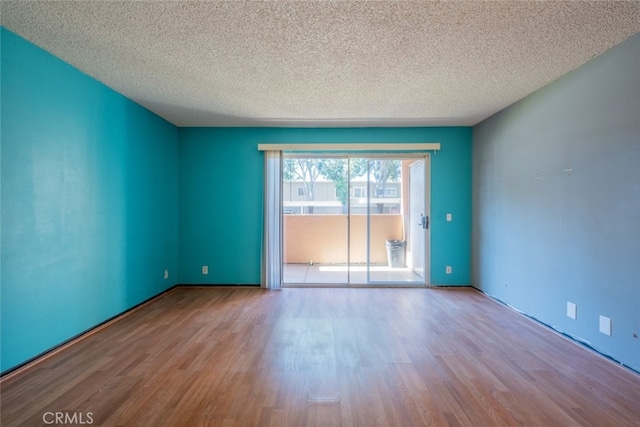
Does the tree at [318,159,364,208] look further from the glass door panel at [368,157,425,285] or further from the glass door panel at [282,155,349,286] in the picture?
the glass door panel at [368,157,425,285]

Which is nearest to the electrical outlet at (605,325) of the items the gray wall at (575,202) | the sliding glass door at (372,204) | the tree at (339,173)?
the gray wall at (575,202)

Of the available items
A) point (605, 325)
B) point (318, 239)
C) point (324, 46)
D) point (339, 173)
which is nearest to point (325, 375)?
point (605, 325)

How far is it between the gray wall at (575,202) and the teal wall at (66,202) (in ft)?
15.1

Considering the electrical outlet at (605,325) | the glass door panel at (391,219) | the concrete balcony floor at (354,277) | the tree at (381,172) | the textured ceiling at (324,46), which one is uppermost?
the textured ceiling at (324,46)

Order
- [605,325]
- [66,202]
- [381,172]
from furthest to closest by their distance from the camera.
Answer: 1. [381,172]
2. [66,202]
3. [605,325]

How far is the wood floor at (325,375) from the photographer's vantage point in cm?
174

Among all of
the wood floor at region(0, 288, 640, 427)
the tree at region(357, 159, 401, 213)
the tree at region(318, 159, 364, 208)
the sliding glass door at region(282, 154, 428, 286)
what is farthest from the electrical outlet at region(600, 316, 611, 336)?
the tree at region(318, 159, 364, 208)

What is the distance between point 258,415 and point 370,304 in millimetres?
2285

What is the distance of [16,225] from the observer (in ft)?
7.04

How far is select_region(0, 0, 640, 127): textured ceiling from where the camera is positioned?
185 centimetres

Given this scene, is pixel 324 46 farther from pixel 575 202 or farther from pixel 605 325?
pixel 605 325

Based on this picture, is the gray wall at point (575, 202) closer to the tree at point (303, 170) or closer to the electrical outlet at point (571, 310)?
the electrical outlet at point (571, 310)

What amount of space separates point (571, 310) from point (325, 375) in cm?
241

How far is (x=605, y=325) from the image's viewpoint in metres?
2.36
